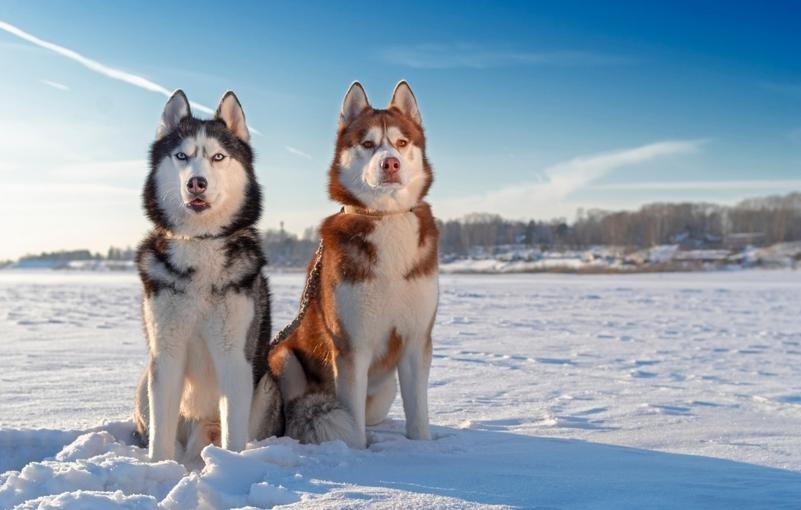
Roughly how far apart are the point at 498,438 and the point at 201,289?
7.07 feet

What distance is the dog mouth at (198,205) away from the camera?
12.1ft

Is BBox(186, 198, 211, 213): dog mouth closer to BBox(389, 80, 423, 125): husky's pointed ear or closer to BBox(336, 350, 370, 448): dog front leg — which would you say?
BBox(336, 350, 370, 448): dog front leg

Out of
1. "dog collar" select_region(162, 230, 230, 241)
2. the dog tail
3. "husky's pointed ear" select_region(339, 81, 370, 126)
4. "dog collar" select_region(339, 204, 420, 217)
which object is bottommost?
the dog tail

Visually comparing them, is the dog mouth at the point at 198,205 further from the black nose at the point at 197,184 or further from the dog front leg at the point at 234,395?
the dog front leg at the point at 234,395

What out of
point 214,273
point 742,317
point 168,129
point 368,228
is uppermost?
point 168,129

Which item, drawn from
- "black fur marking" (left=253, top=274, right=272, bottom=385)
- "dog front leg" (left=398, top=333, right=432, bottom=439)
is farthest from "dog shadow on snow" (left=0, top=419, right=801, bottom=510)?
"black fur marking" (left=253, top=274, right=272, bottom=385)

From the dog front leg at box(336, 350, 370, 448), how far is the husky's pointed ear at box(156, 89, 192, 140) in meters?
1.77

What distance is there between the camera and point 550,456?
379cm

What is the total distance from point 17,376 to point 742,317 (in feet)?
45.8

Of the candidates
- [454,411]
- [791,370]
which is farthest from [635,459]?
[791,370]

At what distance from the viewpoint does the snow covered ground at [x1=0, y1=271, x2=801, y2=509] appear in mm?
2975

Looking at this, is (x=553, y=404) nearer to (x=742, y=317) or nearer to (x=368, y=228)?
(x=368, y=228)

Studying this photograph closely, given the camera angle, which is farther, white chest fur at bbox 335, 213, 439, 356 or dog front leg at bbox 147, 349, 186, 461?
white chest fur at bbox 335, 213, 439, 356

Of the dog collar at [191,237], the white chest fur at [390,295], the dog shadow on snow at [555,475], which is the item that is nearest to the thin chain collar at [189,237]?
the dog collar at [191,237]
